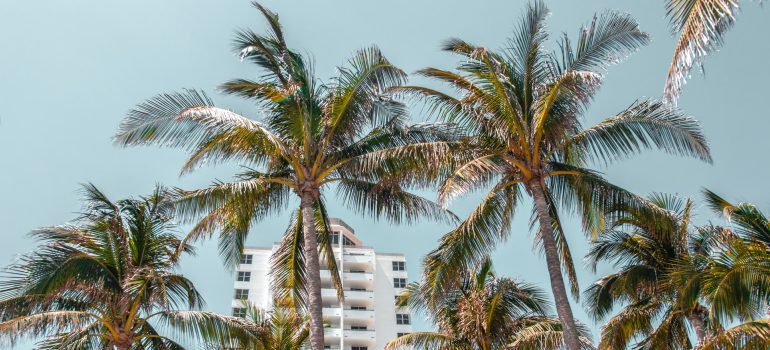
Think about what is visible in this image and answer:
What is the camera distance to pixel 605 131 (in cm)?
1744

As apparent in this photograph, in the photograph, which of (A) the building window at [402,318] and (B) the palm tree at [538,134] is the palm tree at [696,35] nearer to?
(B) the palm tree at [538,134]

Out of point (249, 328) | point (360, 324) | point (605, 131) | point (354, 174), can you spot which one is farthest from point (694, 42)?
point (360, 324)

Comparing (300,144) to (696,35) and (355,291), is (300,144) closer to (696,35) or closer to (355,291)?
(696,35)

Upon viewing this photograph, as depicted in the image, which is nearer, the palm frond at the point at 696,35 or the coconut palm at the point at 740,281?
the palm frond at the point at 696,35

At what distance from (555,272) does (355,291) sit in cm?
5883

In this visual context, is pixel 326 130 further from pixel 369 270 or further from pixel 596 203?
pixel 369 270

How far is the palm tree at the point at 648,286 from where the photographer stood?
67.9ft

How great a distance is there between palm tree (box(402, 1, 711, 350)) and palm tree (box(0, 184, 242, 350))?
6.72 meters

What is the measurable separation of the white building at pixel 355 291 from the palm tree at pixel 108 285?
1927 inches

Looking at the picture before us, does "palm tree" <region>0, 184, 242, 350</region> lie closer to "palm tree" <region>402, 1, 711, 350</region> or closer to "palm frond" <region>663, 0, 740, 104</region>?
"palm tree" <region>402, 1, 711, 350</region>

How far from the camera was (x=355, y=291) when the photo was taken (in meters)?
73.7

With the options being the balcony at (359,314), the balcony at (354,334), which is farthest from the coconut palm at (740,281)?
the balcony at (359,314)

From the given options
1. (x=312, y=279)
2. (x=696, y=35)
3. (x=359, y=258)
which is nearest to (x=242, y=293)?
(x=359, y=258)

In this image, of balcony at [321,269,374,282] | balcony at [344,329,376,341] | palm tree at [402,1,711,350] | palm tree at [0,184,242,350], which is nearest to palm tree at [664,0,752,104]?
palm tree at [402,1,711,350]
